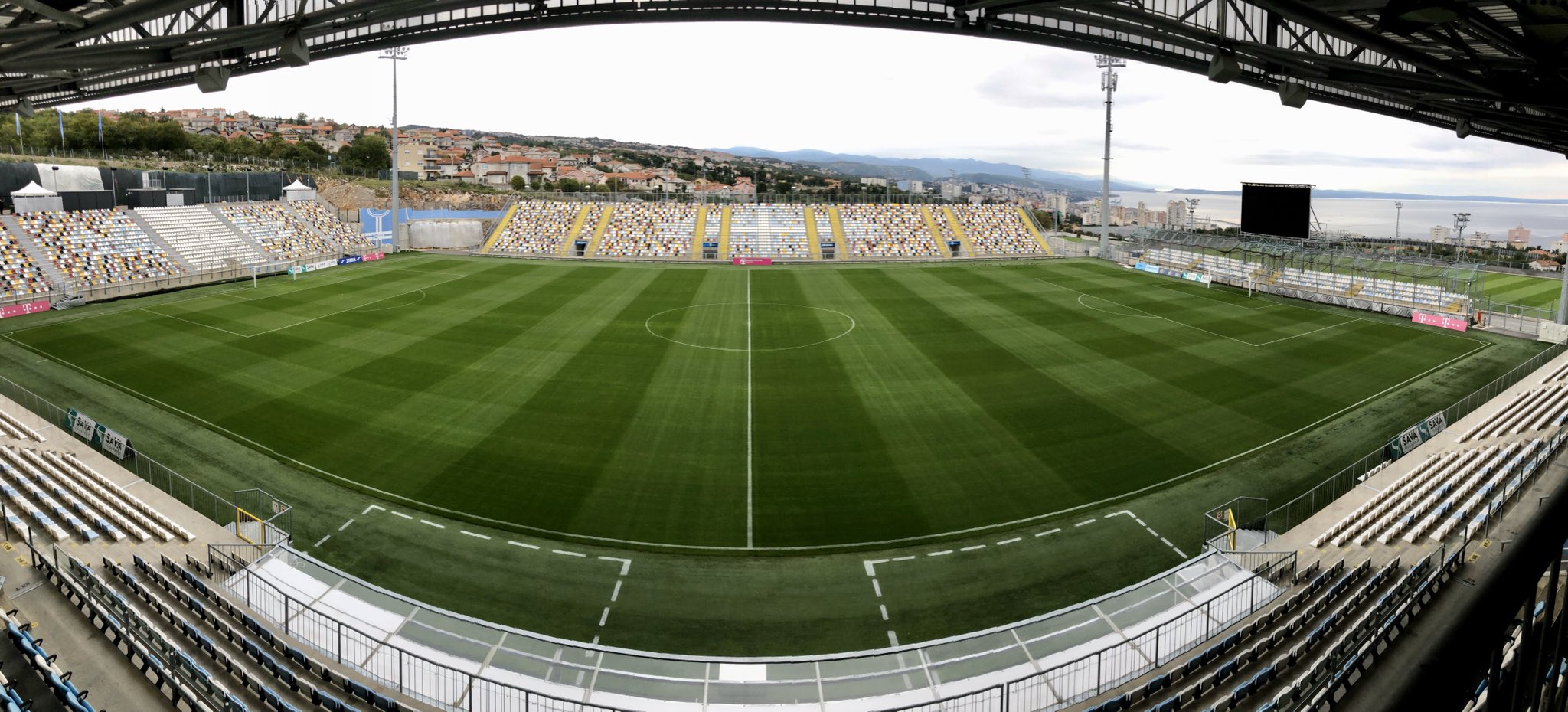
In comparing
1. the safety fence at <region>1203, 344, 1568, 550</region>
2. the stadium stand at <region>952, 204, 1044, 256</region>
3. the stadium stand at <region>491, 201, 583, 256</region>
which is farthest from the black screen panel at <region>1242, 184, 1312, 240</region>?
the stadium stand at <region>491, 201, 583, 256</region>

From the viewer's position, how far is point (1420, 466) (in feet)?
63.1

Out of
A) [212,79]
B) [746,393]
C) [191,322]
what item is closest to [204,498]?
[212,79]

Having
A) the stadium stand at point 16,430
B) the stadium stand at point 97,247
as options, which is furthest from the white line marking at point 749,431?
the stadium stand at point 97,247

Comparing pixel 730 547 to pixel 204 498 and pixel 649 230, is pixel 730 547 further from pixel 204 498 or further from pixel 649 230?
pixel 649 230

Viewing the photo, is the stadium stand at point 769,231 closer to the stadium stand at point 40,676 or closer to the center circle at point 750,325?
the center circle at point 750,325

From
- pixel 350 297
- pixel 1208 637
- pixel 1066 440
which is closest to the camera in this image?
pixel 1208 637

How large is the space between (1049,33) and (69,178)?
2418 inches

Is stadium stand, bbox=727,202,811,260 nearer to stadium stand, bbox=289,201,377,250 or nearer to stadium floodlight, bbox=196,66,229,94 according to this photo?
stadium stand, bbox=289,201,377,250

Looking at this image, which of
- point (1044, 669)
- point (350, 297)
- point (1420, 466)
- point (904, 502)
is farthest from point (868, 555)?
Answer: point (350, 297)

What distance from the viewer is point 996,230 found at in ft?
255

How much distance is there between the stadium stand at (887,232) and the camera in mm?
71625

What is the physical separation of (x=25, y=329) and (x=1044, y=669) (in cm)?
4464

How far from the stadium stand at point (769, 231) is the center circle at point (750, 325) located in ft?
85.2

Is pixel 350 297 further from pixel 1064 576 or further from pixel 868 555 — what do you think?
pixel 1064 576
